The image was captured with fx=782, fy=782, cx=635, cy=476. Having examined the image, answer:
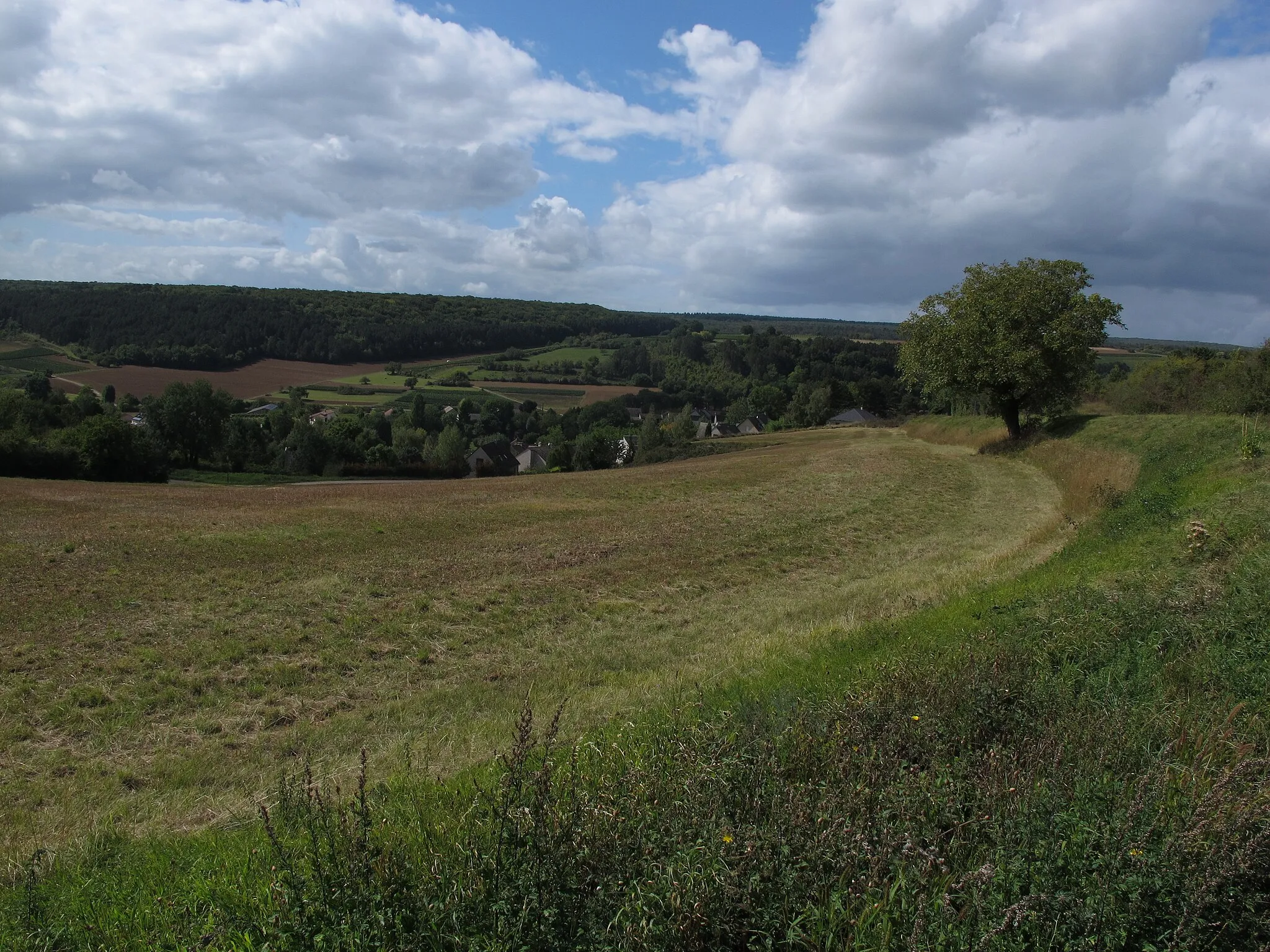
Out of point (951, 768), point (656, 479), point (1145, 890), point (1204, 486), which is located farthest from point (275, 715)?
point (656, 479)

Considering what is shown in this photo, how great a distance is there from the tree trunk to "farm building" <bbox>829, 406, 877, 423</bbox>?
70.7m

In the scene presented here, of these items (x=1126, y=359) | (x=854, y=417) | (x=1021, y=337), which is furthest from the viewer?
(x=1126, y=359)

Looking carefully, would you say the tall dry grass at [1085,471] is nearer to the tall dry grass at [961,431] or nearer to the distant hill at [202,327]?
the tall dry grass at [961,431]

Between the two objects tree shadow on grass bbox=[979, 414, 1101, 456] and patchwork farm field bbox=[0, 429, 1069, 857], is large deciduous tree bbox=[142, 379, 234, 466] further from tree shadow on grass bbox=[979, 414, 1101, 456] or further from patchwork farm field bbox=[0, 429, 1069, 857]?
tree shadow on grass bbox=[979, 414, 1101, 456]

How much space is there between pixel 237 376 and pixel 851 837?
136442 millimetres

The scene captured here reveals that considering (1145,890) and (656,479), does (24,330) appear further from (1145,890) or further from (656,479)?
(1145,890)

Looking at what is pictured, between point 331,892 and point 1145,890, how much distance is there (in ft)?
11.6

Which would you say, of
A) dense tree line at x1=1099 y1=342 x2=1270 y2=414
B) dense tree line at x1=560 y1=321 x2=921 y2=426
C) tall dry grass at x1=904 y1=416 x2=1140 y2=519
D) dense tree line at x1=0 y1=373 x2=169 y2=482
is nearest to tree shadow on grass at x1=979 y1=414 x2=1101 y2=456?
tall dry grass at x1=904 y1=416 x2=1140 y2=519

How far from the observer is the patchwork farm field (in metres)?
7.20

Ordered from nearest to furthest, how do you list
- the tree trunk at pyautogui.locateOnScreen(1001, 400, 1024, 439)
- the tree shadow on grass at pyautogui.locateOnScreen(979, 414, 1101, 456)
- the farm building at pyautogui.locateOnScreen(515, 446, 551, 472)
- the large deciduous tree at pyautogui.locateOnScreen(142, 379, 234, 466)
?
the tree shadow on grass at pyautogui.locateOnScreen(979, 414, 1101, 456)
the tree trunk at pyautogui.locateOnScreen(1001, 400, 1024, 439)
the large deciduous tree at pyautogui.locateOnScreen(142, 379, 234, 466)
the farm building at pyautogui.locateOnScreen(515, 446, 551, 472)

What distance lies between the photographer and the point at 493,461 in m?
98.2

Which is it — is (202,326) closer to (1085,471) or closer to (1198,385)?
(1198,385)

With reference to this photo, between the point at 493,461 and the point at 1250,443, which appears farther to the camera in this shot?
the point at 493,461

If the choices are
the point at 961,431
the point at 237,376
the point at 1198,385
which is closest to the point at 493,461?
the point at 237,376
